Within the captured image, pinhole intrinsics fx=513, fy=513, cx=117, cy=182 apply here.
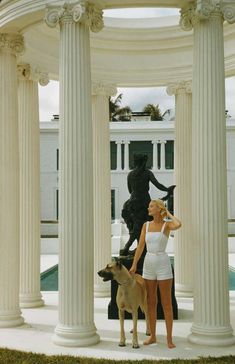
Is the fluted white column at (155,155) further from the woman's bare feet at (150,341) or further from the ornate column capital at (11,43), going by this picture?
the woman's bare feet at (150,341)

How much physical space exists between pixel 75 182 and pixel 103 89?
11993 millimetres

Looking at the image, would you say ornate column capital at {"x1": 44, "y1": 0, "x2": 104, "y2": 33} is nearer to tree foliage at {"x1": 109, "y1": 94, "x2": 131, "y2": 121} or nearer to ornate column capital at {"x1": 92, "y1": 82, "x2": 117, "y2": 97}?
ornate column capital at {"x1": 92, "y1": 82, "x2": 117, "y2": 97}

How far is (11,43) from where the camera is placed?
1836 centimetres

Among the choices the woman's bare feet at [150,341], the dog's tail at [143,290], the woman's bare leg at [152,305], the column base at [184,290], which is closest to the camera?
the woman's bare leg at [152,305]

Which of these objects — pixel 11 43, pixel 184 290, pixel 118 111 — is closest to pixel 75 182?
pixel 11 43

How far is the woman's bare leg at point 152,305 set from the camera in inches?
601

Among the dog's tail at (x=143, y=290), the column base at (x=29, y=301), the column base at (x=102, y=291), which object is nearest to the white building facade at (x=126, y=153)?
the column base at (x=102, y=291)

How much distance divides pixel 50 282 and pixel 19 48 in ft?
65.8

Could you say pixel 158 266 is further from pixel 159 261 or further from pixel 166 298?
pixel 166 298

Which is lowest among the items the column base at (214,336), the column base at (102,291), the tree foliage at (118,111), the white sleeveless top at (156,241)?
the column base at (102,291)

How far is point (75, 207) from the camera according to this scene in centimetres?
1527

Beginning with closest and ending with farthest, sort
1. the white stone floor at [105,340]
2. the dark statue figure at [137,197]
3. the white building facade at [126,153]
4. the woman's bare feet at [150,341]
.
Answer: the white stone floor at [105,340] → the woman's bare feet at [150,341] → the dark statue figure at [137,197] → the white building facade at [126,153]

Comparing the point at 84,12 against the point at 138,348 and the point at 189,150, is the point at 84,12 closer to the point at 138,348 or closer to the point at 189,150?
the point at 138,348

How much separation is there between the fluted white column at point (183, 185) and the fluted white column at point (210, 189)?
32.5 ft
